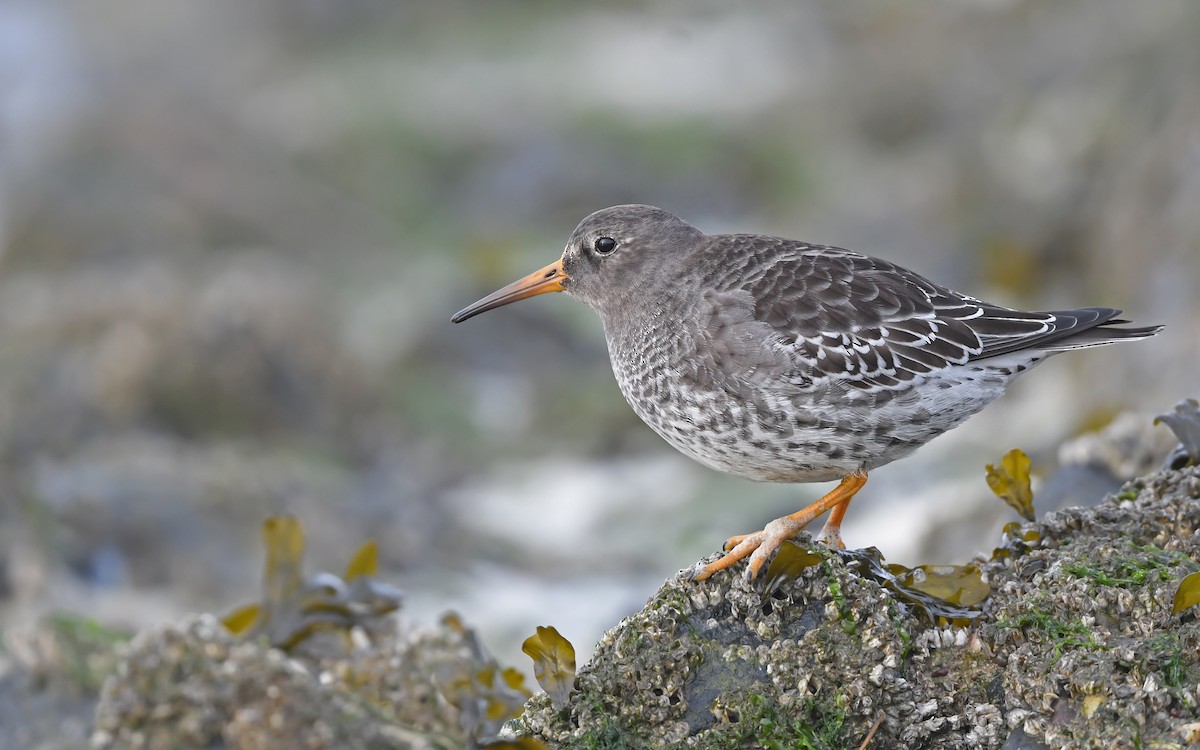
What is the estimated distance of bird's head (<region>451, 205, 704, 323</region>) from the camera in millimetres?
6016

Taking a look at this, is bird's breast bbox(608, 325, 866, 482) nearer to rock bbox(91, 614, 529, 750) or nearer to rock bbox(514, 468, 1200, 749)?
rock bbox(514, 468, 1200, 749)

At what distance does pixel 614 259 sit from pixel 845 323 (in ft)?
4.39

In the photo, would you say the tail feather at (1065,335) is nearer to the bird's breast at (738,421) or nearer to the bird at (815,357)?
the bird at (815,357)

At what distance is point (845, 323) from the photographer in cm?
530

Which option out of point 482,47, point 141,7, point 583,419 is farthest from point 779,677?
point 141,7

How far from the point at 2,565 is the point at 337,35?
16161 mm

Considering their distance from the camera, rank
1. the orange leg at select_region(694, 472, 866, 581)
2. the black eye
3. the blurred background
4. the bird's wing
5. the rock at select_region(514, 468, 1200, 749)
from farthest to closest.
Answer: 1. the blurred background
2. the black eye
3. the bird's wing
4. the orange leg at select_region(694, 472, 866, 581)
5. the rock at select_region(514, 468, 1200, 749)

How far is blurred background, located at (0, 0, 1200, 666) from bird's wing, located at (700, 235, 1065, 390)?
2.73 meters

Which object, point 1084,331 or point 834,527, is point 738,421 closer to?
point 834,527

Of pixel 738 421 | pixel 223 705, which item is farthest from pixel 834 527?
pixel 223 705

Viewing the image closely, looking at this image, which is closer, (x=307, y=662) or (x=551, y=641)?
(x=551, y=641)

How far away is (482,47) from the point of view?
21.5 m

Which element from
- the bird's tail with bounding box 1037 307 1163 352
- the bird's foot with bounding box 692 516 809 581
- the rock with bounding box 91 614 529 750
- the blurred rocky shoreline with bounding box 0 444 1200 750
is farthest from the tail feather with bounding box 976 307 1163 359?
the rock with bounding box 91 614 529 750

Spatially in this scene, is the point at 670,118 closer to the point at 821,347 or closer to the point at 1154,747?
the point at 821,347
